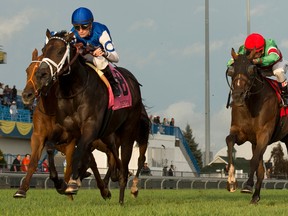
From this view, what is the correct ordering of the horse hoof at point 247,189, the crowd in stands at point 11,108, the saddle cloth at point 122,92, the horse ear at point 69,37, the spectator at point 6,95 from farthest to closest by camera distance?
the spectator at point 6,95 < the crowd in stands at point 11,108 < the horse hoof at point 247,189 < the saddle cloth at point 122,92 < the horse ear at point 69,37

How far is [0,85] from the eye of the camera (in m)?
38.6

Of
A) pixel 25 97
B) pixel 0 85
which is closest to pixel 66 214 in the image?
pixel 25 97

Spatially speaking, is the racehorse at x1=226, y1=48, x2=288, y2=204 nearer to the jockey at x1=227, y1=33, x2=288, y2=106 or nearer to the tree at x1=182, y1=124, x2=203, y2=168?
the jockey at x1=227, y1=33, x2=288, y2=106

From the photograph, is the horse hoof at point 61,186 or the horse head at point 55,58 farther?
the horse hoof at point 61,186

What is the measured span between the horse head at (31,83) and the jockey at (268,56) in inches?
124

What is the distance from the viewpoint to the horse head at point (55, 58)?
27.4ft

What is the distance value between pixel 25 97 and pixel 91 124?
901 millimetres

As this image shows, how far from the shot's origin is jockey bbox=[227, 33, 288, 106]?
1079 cm

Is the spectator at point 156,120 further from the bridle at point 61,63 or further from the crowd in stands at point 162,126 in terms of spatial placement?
the bridle at point 61,63

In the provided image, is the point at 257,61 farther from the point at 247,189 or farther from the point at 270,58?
the point at 247,189

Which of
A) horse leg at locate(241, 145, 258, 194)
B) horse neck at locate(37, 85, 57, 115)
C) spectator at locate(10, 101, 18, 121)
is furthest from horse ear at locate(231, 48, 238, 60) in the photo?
spectator at locate(10, 101, 18, 121)

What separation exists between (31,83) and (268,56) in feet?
13.0

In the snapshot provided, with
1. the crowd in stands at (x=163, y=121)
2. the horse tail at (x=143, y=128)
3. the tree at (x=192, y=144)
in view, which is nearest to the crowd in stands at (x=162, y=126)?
the crowd in stands at (x=163, y=121)

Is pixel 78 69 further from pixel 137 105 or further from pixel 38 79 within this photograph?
pixel 137 105
